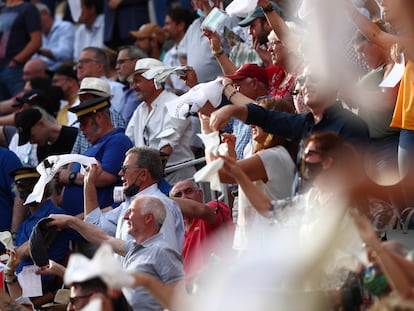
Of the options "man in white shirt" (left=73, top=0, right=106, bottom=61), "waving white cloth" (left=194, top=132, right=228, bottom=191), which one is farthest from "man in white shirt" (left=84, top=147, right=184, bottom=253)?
"man in white shirt" (left=73, top=0, right=106, bottom=61)

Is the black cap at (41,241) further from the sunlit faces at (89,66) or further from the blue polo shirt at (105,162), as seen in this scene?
the sunlit faces at (89,66)

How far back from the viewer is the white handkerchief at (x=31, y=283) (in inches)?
379

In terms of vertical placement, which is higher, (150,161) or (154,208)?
(154,208)

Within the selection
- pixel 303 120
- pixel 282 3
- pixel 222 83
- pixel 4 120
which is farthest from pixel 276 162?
pixel 4 120

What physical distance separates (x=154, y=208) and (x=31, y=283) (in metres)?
1.54

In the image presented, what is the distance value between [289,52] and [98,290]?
2864 millimetres

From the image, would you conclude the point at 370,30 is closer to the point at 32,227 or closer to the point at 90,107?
the point at 90,107

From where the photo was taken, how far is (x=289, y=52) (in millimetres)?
9492

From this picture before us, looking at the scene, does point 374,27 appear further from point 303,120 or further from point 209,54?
point 209,54

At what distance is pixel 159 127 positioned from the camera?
1120 centimetres

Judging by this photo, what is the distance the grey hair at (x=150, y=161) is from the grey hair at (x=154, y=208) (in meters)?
0.84

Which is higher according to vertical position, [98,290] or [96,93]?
[98,290]

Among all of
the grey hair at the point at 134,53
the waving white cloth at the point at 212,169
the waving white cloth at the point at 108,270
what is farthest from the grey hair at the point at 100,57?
the waving white cloth at the point at 108,270

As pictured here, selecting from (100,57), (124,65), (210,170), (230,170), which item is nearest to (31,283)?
(230,170)
